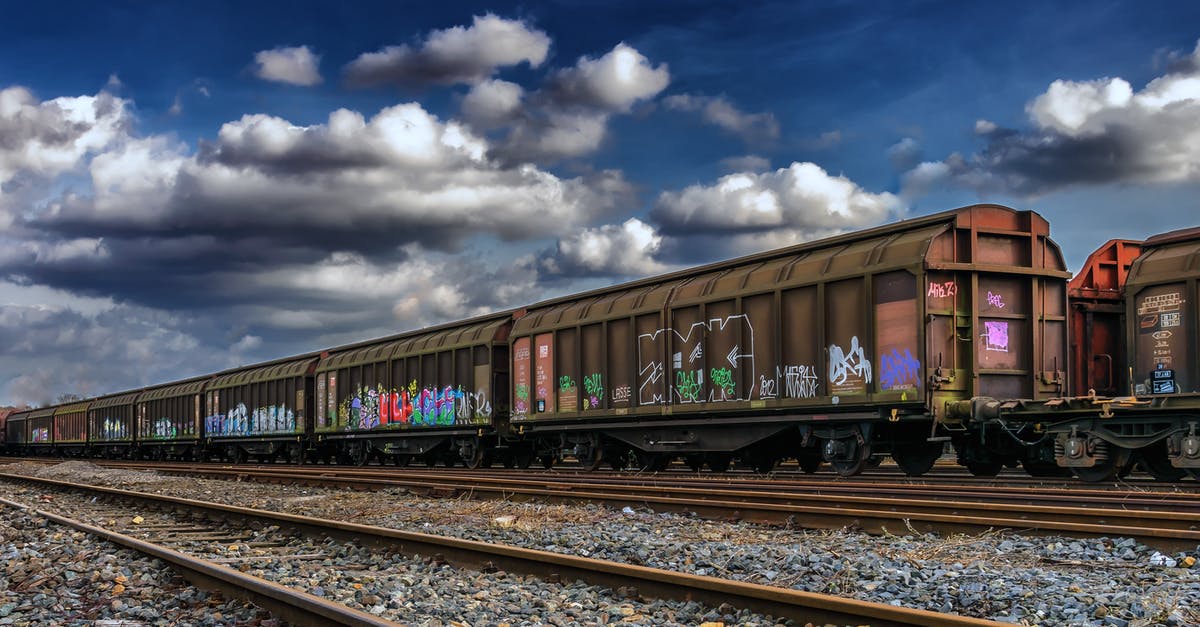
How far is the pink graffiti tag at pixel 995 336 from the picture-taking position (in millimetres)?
15359

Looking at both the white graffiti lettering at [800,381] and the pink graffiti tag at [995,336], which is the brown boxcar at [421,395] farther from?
the pink graffiti tag at [995,336]

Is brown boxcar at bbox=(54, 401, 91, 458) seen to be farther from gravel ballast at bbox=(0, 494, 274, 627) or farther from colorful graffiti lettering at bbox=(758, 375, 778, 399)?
gravel ballast at bbox=(0, 494, 274, 627)

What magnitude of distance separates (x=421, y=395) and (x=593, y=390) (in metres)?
8.16

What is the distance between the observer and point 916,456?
16.5 meters

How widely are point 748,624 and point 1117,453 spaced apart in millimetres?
9462

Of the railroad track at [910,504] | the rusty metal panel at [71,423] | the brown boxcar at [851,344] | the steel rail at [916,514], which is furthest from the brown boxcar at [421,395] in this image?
the rusty metal panel at [71,423]

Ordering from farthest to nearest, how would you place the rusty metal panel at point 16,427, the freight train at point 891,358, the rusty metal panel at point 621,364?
the rusty metal panel at point 16,427 → the rusty metal panel at point 621,364 → the freight train at point 891,358

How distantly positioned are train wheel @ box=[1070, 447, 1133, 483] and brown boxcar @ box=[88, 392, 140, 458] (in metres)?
49.1

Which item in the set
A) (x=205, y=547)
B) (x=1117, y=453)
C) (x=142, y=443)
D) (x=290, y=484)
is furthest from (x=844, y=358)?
(x=142, y=443)

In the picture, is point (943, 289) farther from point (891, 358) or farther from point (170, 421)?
point (170, 421)

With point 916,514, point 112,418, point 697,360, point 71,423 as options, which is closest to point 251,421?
point 112,418

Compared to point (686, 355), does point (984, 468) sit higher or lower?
lower

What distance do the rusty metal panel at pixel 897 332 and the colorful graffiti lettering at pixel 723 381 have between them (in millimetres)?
3210

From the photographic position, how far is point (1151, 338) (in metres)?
14.7
